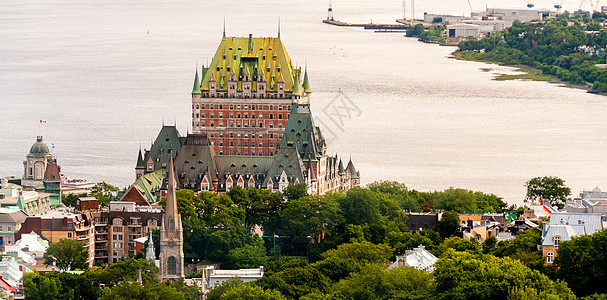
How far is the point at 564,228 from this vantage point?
92938 millimetres

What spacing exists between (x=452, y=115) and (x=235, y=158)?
75.7 m

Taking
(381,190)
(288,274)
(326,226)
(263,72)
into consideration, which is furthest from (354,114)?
(288,274)

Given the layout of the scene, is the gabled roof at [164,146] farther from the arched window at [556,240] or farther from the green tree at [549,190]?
the arched window at [556,240]

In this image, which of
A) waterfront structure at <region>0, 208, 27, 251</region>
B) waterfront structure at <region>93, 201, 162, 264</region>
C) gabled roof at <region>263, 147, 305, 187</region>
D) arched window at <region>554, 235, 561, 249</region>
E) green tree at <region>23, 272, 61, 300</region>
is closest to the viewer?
green tree at <region>23, 272, 61, 300</region>

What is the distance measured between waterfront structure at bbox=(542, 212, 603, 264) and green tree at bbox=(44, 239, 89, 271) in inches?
1113

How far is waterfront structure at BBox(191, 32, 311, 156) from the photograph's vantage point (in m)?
137

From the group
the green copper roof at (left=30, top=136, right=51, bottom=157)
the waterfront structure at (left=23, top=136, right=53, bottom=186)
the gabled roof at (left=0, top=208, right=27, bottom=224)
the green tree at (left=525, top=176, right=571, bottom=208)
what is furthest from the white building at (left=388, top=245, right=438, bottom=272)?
the green copper roof at (left=30, top=136, right=51, bottom=157)

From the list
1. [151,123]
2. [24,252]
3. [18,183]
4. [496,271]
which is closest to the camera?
[496,271]

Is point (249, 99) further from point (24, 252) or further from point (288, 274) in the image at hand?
point (288, 274)

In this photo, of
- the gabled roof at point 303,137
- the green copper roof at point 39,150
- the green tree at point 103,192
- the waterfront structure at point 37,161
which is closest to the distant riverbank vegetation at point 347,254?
the gabled roof at point 303,137

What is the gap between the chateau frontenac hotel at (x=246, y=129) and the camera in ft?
409

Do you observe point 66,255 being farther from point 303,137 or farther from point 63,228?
point 303,137

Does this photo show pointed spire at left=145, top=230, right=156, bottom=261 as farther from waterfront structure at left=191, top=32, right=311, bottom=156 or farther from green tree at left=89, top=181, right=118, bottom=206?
waterfront structure at left=191, top=32, right=311, bottom=156

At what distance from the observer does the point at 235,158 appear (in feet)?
411
